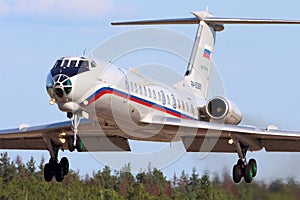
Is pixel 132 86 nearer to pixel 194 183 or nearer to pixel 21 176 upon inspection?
pixel 194 183

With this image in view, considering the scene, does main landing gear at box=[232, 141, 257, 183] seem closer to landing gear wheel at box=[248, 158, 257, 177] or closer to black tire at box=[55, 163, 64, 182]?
landing gear wheel at box=[248, 158, 257, 177]

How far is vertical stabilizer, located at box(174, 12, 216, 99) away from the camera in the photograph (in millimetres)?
41562

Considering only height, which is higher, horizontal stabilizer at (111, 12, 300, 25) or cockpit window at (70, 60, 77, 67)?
horizontal stabilizer at (111, 12, 300, 25)

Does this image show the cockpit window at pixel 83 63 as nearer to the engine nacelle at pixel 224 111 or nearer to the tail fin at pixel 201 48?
the engine nacelle at pixel 224 111

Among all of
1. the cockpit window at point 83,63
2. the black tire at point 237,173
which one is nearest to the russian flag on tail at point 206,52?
the black tire at point 237,173

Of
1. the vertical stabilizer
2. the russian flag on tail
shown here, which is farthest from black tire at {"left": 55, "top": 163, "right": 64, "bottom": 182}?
the russian flag on tail

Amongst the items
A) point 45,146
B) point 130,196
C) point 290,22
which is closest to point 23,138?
point 45,146

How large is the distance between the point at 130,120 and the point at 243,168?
16.4 feet

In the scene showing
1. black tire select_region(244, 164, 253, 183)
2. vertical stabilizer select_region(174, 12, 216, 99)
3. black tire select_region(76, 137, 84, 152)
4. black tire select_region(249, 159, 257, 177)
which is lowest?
black tire select_region(244, 164, 253, 183)

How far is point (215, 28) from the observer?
44125 millimetres

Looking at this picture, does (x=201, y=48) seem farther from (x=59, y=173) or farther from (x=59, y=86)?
(x=59, y=86)

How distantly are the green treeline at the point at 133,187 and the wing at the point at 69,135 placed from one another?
1.64 meters

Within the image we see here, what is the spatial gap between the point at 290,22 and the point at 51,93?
1131 cm

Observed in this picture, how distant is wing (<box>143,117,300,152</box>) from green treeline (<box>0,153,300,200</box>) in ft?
4.39
